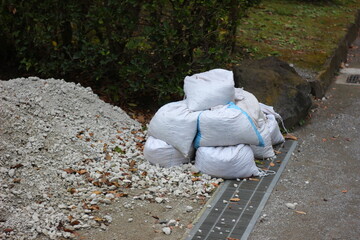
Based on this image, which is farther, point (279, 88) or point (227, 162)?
point (279, 88)

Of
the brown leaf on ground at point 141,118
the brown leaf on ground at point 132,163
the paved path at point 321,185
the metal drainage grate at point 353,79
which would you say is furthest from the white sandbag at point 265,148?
the metal drainage grate at point 353,79

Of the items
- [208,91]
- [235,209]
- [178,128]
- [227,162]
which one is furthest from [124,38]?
[235,209]

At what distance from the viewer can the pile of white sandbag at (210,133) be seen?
18.3ft

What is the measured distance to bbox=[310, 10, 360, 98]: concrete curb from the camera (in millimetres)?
8227

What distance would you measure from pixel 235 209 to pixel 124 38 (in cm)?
293

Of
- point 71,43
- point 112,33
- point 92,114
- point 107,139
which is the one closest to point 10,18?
point 71,43

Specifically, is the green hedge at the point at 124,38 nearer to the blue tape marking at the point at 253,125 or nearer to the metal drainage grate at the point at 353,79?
the blue tape marking at the point at 253,125

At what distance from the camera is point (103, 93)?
7461 mm

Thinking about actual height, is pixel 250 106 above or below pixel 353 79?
above

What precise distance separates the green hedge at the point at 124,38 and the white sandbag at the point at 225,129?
1323 millimetres

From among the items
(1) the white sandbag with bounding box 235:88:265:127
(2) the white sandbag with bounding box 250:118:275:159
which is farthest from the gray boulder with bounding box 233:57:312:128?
(2) the white sandbag with bounding box 250:118:275:159

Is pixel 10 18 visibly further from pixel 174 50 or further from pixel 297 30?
pixel 297 30

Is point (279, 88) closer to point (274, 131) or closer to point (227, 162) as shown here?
point (274, 131)

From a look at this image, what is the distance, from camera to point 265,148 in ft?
19.8
